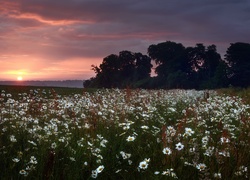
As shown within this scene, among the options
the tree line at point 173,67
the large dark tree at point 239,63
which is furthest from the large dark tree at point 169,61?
the large dark tree at point 239,63

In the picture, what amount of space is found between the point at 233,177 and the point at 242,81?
68045 mm

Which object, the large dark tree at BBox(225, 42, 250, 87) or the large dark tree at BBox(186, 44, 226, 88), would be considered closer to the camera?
the large dark tree at BBox(225, 42, 250, 87)

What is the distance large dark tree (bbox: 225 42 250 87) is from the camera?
69.7m

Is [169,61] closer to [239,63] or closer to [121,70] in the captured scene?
[121,70]

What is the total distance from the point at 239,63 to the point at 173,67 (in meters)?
14.8

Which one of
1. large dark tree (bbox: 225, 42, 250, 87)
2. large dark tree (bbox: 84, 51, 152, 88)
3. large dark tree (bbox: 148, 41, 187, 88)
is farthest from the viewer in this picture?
large dark tree (bbox: 84, 51, 152, 88)

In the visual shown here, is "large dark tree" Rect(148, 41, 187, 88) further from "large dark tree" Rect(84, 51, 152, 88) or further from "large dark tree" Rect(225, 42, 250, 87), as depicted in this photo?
"large dark tree" Rect(225, 42, 250, 87)

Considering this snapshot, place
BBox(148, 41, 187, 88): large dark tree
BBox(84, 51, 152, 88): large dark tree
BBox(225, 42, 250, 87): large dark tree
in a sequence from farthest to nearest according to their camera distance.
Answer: BBox(84, 51, 152, 88): large dark tree
BBox(148, 41, 187, 88): large dark tree
BBox(225, 42, 250, 87): large dark tree

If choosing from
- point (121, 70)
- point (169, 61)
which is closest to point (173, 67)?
point (169, 61)

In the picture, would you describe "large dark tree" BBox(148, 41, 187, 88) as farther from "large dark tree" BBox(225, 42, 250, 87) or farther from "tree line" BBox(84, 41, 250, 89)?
"large dark tree" BBox(225, 42, 250, 87)

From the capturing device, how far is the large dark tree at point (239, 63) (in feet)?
229

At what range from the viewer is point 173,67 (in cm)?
8212

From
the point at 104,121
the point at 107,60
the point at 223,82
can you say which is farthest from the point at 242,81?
the point at 104,121

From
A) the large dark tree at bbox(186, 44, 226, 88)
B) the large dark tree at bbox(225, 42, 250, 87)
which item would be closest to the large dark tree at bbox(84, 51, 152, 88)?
the large dark tree at bbox(186, 44, 226, 88)
